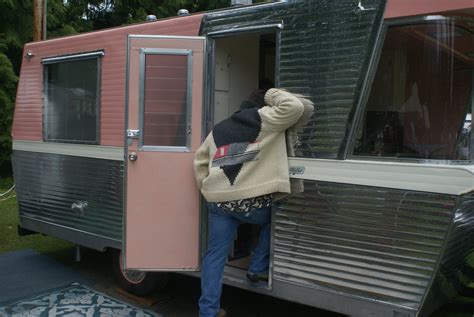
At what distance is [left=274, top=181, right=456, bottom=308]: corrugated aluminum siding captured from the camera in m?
2.93

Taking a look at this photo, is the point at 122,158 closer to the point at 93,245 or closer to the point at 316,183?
the point at 93,245

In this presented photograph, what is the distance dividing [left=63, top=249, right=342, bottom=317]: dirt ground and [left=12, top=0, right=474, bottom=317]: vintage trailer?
0.81ft

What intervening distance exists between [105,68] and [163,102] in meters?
0.90

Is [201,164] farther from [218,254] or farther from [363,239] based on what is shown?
[363,239]

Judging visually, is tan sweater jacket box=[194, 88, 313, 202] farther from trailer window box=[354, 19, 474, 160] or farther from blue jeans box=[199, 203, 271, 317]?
trailer window box=[354, 19, 474, 160]

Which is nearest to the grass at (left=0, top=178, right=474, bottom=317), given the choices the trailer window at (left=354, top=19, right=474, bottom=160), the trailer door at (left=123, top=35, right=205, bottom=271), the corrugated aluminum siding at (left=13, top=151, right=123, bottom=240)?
the corrugated aluminum siding at (left=13, top=151, right=123, bottom=240)

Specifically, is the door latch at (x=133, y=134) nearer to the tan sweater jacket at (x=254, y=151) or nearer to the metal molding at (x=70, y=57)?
the tan sweater jacket at (x=254, y=151)

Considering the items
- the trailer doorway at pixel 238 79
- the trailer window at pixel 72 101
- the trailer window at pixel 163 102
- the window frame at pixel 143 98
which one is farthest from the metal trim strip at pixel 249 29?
the trailer window at pixel 72 101

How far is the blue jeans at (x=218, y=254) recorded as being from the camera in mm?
3734

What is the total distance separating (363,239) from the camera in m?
3.19

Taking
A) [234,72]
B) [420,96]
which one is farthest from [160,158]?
[420,96]

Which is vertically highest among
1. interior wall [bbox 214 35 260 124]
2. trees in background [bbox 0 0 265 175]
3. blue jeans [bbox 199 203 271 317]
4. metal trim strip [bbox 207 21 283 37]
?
trees in background [bbox 0 0 265 175]

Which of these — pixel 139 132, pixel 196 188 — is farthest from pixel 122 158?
pixel 196 188

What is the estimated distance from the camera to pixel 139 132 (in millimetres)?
4078
